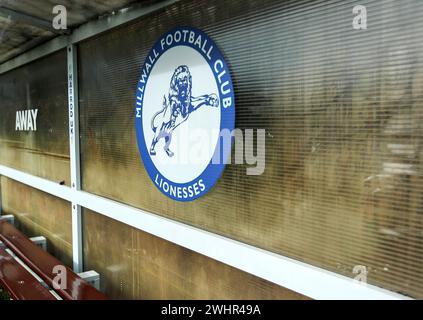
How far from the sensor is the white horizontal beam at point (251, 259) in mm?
1480

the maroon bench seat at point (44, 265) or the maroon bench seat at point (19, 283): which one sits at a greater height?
the maroon bench seat at point (44, 265)

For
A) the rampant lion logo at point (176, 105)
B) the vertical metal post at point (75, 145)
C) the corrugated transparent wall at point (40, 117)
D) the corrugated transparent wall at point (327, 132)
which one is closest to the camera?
the corrugated transparent wall at point (327, 132)

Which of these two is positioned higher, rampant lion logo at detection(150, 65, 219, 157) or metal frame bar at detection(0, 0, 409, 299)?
rampant lion logo at detection(150, 65, 219, 157)

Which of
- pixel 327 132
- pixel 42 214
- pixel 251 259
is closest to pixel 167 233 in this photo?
pixel 251 259

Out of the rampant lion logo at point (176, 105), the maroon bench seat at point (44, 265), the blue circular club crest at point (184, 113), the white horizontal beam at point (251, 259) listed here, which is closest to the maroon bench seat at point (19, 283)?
the maroon bench seat at point (44, 265)

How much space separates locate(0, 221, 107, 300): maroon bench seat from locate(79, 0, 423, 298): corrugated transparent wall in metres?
1.04

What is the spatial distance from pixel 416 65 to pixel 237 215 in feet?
3.61

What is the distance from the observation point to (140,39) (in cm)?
257

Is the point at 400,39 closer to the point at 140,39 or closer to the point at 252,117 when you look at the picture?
the point at 252,117

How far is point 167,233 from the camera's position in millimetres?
2369

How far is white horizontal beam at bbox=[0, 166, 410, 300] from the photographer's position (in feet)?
4.85

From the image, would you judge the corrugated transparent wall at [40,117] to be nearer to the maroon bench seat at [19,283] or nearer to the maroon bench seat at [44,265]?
the maroon bench seat at [44,265]

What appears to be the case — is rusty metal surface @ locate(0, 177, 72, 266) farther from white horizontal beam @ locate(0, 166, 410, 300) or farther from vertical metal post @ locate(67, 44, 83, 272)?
white horizontal beam @ locate(0, 166, 410, 300)

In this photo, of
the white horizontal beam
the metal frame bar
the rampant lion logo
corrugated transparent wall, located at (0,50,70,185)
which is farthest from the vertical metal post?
the rampant lion logo
